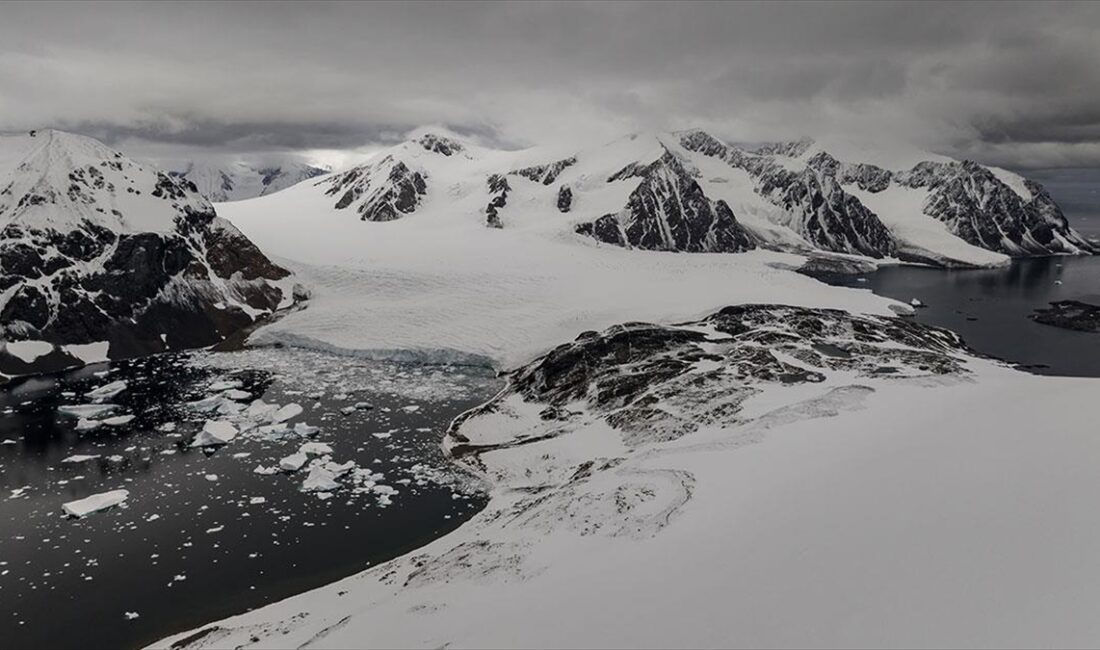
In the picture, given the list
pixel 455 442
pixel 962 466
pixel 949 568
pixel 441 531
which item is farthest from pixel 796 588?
pixel 455 442

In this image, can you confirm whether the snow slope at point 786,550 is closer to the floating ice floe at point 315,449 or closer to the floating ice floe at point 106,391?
the floating ice floe at point 315,449

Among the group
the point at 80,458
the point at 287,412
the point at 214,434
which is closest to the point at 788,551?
the point at 214,434

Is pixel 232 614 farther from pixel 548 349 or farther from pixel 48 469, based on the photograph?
pixel 548 349

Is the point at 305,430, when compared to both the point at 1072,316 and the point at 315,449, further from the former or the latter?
the point at 1072,316

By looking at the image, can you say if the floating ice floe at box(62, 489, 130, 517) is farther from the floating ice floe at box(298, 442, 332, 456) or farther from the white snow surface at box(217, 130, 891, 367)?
the white snow surface at box(217, 130, 891, 367)

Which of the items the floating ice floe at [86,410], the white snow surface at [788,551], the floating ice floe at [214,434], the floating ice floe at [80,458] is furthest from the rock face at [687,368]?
the floating ice floe at [86,410]

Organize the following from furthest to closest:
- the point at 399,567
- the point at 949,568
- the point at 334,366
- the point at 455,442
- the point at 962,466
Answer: the point at 334,366
the point at 455,442
the point at 399,567
the point at 962,466
the point at 949,568
